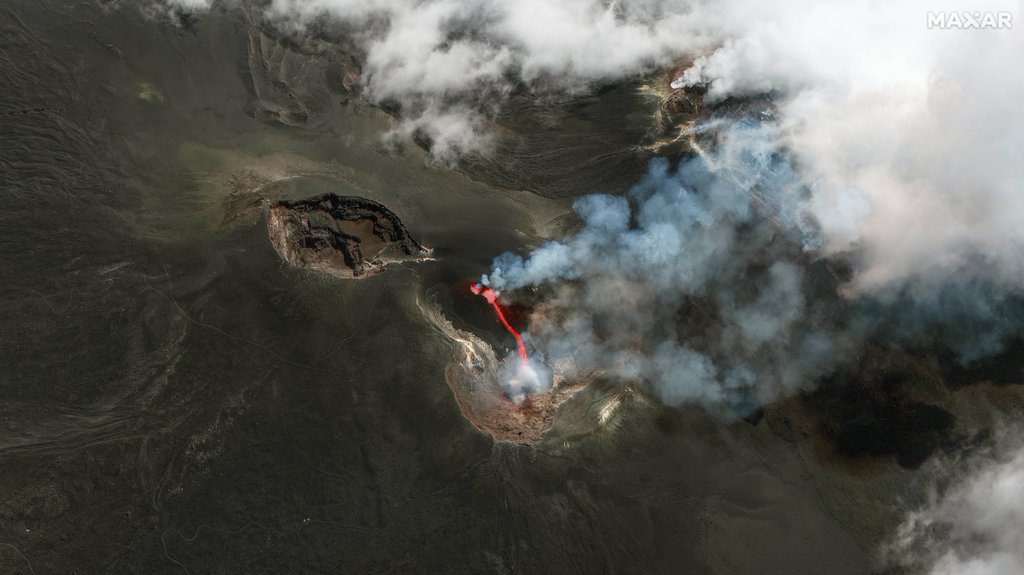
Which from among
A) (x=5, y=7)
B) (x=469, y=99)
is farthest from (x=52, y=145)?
(x=469, y=99)

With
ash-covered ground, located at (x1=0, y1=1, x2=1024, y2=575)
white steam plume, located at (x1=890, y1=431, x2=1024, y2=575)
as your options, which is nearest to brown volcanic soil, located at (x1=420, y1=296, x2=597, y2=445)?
ash-covered ground, located at (x1=0, y1=1, x2=1024, y2=575)

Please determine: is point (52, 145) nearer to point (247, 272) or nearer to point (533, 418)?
point (247, 272)

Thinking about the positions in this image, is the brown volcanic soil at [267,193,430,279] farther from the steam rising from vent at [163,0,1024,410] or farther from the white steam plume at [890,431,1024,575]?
the white steam plume at [890,431,1024,575]

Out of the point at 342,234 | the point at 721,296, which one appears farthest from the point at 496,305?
the point at 721,296

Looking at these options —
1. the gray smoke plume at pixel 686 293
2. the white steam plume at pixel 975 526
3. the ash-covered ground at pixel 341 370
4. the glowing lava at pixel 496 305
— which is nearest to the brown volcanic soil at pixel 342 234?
the ash-covered ground at pixel 341 370

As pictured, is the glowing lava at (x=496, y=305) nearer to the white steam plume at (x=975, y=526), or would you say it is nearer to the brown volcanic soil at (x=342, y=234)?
the brown volcanic soil at (x=342, y=234)

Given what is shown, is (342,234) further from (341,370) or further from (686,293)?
(686,293)

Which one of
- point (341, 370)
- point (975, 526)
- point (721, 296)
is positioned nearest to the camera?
point (341, 370)
